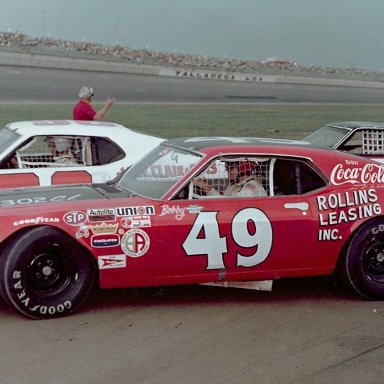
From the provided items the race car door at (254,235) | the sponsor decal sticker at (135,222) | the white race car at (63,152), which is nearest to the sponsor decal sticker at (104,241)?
the sponsor decal sticker at (135,222)

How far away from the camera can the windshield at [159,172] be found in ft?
19.4

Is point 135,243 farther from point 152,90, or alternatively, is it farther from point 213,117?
point 152,90

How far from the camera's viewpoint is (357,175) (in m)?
6.31

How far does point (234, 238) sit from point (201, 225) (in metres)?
0.27

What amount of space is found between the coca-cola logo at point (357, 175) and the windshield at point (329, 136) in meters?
4.57

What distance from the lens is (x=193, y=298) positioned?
6098mm

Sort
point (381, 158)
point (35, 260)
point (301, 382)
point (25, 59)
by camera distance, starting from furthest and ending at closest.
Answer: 1. point (25, 59)
2. point (381, 158)
3. point (35, 260)
4. point (301, 382)

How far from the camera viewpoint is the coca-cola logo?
6234 millimetres

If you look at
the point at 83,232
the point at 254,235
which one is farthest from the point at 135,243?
the point at 254,235

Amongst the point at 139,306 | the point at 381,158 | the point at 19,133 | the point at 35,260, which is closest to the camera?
the point at 35,260

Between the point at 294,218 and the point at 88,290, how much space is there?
1.63m

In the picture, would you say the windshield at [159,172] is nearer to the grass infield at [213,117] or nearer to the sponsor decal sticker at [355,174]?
the sponsor decal sticker at [355,174]

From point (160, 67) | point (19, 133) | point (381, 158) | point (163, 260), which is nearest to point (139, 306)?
point (163, 260)

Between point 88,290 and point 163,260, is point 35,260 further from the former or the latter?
point 163,260
